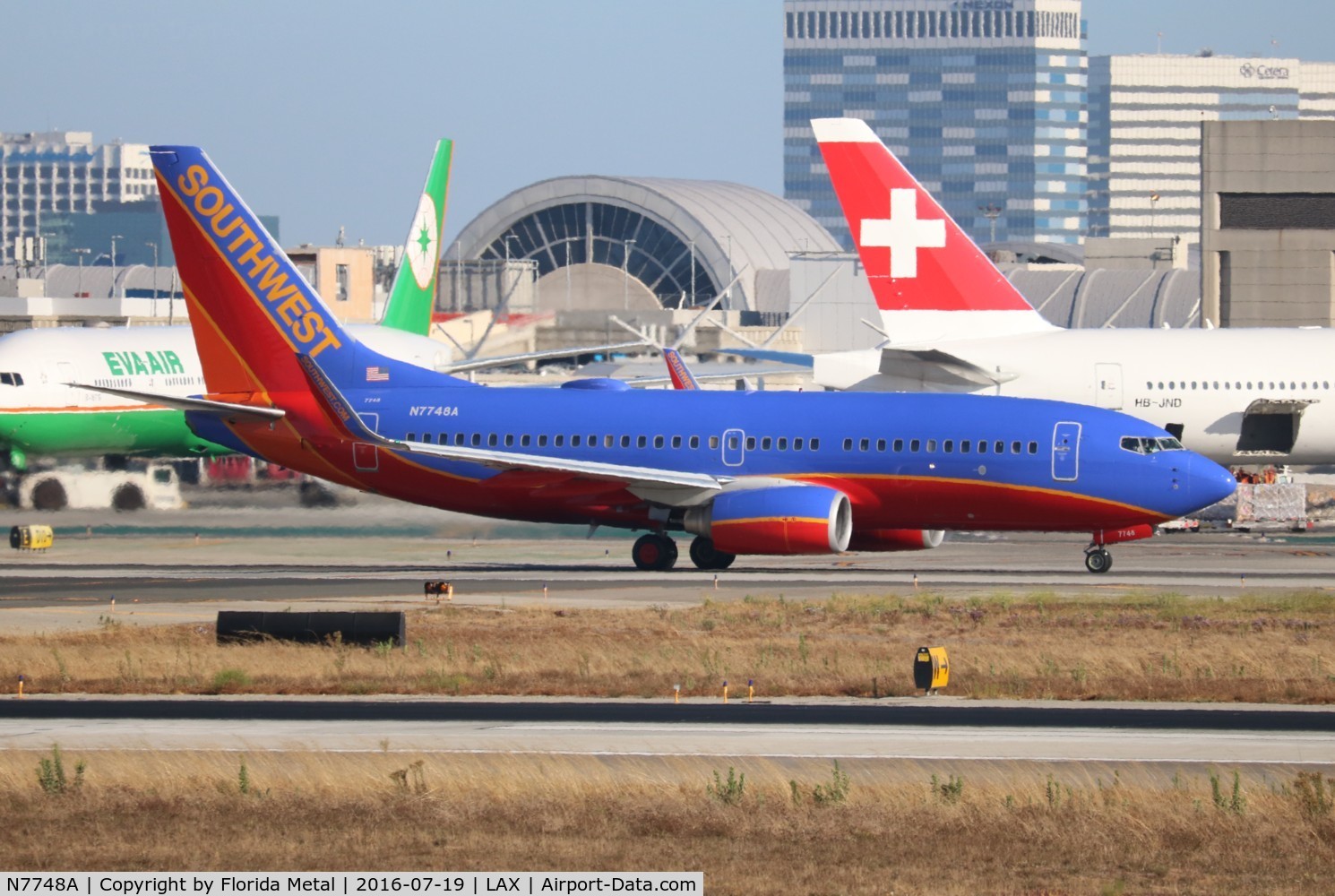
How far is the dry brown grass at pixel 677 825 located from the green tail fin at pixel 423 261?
54.4m

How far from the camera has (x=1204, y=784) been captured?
20.0m

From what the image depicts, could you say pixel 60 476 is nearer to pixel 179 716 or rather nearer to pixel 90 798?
pixel 179 716

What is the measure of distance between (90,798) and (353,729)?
4.60 m

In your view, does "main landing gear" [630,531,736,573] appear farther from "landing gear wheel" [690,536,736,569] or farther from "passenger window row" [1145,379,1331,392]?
"passenger window row" [1145,379,1331,392]

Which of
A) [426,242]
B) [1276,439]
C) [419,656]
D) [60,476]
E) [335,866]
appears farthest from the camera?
[426,242]

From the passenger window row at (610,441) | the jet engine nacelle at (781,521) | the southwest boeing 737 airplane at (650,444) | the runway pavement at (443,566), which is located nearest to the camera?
the runway pavement at (443,566)

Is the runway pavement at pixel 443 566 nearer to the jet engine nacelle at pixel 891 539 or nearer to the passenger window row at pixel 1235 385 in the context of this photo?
the jet engine nacelle at pixel 891 539

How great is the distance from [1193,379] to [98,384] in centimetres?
3182

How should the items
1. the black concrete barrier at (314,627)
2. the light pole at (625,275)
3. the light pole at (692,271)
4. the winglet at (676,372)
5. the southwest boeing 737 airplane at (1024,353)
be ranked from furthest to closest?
the light pole at (692,271)
the light pole at (625,275)
the southwest boeing 737 airplane at (1024,353)
the winglet at (676,372)
the black concrete barrier at (314,627)

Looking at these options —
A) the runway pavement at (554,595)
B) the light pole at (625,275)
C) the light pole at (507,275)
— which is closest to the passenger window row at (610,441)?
the runway pavement at (554,595)

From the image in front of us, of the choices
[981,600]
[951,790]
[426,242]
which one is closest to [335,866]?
[951,790]

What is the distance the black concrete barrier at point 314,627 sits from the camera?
31203mm

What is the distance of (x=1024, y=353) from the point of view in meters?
58.6

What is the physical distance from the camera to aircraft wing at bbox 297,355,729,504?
43.5m
